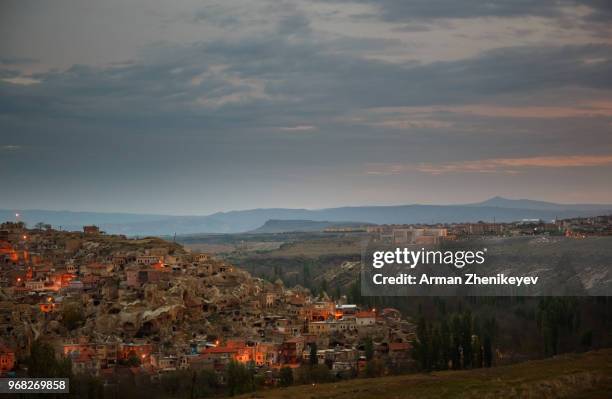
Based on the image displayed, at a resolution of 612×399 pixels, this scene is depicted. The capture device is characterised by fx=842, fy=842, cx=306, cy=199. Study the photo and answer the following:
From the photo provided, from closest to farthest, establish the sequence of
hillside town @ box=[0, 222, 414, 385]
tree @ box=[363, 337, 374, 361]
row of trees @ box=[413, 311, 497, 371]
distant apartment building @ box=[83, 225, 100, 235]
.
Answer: row of trees @ box=[413, 311, 497, 371] < hillside town @ box=[0, 222, 414, 385] < tree @ box=[363, 337, 374, 361] < distant apartment building @ box=[83, 225, 100, 235]

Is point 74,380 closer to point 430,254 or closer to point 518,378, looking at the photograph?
point 518,378

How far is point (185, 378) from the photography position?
48125 millimetres

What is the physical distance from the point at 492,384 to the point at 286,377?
1206cm

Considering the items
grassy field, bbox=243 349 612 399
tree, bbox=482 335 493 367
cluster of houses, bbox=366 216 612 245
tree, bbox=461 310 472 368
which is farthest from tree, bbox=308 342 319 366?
cluster of houses, bbox=366 216 612 245

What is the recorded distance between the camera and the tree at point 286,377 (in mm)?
48156

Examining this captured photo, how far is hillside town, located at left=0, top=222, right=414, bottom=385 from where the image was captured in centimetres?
5303

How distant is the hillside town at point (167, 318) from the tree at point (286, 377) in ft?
2.57

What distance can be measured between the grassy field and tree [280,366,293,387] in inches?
63.0

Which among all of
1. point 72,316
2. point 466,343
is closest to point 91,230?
point 72,316

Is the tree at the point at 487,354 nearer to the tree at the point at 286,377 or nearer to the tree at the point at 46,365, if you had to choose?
the tree at the point at 286,377

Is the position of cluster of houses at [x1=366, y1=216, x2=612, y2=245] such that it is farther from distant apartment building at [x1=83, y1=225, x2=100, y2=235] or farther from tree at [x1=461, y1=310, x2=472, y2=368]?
tree at [x1=461, y1=310, x2=472, y2=368]

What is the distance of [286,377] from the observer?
4847 cm

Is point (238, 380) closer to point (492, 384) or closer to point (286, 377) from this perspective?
point (286, 377)

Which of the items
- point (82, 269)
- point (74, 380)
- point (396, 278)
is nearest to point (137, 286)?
point (82, 269)
